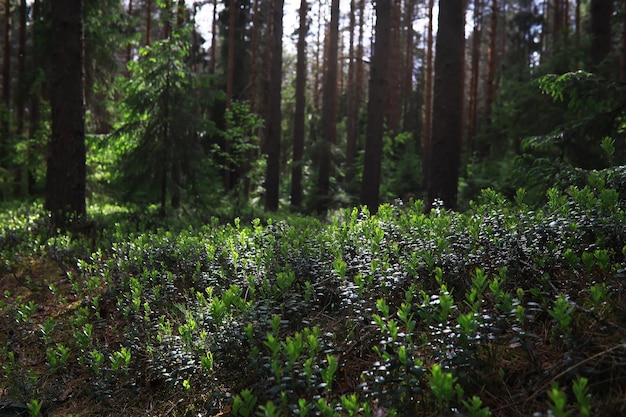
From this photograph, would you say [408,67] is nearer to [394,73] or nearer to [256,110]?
[394,73]

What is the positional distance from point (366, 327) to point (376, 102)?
32.1 feet

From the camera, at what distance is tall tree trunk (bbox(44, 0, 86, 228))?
25.5 ft

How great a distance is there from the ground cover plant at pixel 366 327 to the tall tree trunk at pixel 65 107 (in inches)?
140

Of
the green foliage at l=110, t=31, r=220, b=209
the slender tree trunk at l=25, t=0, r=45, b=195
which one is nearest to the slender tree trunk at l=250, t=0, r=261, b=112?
the slender tree trunk at l=25, t=0, r=45, b=195

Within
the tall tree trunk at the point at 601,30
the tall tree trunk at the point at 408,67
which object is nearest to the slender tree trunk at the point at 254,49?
the tall tree trunk at the point at 408,67

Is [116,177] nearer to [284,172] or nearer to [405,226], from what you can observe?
[405,226]

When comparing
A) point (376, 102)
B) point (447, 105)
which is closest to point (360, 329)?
point (447, 105)

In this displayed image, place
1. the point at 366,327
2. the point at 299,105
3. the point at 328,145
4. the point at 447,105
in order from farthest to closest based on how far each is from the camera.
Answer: the point at 299,105
the point at 328,145
the point at 447,105
the point at 366,327

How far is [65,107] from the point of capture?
25.6 feet

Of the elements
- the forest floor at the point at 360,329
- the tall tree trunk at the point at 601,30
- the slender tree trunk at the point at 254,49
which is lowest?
the forest floor at the point at 360,329

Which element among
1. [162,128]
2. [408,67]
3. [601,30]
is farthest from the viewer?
[408,67]

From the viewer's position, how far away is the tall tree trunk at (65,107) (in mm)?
7777

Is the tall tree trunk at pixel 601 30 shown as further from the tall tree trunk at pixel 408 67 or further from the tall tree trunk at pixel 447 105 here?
the tall tree trunk at pixel 408 67

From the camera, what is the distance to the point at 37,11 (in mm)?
14062
